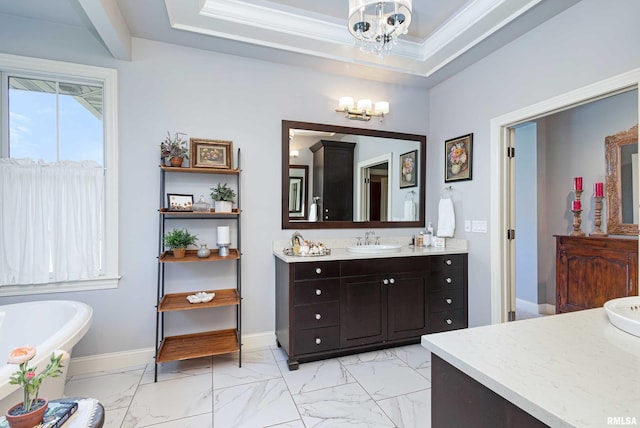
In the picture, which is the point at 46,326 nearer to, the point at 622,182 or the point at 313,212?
Result: the point at 313,212

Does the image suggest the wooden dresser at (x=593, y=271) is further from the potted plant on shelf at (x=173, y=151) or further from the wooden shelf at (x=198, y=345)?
the potted plant on shelf at (x=173, y=151)

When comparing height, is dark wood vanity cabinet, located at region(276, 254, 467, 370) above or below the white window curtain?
below

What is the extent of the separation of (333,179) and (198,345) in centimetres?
193

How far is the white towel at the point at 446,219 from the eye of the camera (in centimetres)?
313

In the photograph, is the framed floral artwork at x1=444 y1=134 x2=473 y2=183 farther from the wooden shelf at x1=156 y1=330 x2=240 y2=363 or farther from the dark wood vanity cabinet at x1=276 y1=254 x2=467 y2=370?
the wooden shelf at x1=156 y1=330 x2=240 y2=363

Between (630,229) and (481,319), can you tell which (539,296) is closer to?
(630,229)

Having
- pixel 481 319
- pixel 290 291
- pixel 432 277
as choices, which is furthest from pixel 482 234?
pixel 290 291

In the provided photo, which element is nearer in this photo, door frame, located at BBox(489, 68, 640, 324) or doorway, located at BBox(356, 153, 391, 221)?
door frame, located at BBox(489, 68, 640, 324)

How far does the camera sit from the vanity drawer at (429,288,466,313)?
2846 mm

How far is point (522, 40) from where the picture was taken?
2449 millimetres

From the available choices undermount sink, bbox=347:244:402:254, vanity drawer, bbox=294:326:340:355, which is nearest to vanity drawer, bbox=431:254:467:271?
undermount sink, bbox=347:244:402:254

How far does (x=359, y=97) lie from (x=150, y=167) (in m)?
2.15

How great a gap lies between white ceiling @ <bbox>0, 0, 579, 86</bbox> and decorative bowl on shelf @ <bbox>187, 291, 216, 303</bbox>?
2.00 m

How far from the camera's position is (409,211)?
11.2 ft
